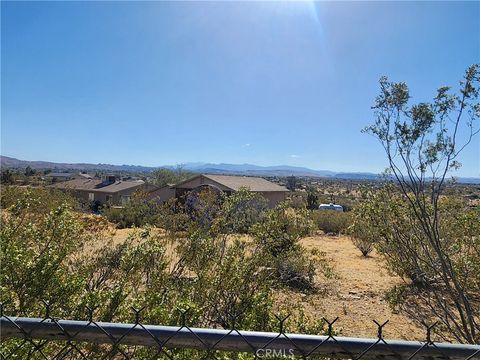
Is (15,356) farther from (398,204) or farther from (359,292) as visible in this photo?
(359,292)

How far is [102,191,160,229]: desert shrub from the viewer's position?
52.5 feet

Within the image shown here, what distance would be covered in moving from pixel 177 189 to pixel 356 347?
34.1 m

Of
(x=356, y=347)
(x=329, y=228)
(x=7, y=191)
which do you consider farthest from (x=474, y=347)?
(x=329, y=228)

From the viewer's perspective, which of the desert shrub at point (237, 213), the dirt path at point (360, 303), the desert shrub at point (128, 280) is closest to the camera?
the desert shrub at point (128, 280)

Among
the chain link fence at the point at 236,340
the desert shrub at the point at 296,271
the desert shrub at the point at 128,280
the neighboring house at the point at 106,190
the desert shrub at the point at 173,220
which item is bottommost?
the neighboring house at the point at 106,190

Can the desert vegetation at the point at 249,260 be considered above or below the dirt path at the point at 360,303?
above

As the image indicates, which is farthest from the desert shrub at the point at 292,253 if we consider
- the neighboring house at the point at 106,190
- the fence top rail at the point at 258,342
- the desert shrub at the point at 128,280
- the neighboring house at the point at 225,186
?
the neighboring house at the point at 106,190

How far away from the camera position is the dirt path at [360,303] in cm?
755

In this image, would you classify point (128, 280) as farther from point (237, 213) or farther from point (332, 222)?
point (332, 222)

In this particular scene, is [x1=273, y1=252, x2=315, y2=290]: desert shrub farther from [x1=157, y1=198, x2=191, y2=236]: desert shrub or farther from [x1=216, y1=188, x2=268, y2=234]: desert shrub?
[x1=157, y1=198, x2=191, y2=236]: desert shrub

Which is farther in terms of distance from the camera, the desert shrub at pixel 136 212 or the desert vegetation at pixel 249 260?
the desert shrub at pixel 136 212

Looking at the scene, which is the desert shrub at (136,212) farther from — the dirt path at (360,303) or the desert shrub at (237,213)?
the dirt path at (360,303)

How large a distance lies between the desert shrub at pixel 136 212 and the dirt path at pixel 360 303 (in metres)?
7.82

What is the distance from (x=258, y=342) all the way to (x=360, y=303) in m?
8.94
